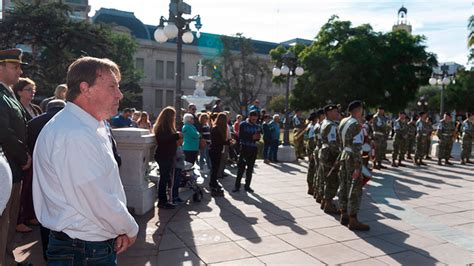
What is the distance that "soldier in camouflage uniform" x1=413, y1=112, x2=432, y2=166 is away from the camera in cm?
1495

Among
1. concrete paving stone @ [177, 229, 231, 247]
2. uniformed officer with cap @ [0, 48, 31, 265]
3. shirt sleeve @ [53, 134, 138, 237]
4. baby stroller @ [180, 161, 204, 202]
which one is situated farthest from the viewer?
baby stroller @ [180, 161, 204, 202]

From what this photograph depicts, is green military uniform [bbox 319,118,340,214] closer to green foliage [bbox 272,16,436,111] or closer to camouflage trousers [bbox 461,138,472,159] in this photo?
camouflage trousers [bbox 461,138,472,159]

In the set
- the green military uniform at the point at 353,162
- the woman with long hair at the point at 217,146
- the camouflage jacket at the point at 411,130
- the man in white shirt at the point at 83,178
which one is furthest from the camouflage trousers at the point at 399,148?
the man in white shirt at the point at 83,178

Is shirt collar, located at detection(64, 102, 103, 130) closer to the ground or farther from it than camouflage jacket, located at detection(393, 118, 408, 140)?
farther from it

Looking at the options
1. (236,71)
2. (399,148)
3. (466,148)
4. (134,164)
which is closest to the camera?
(134,164)

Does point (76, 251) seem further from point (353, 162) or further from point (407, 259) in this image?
point (353, 162)

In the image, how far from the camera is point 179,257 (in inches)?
190

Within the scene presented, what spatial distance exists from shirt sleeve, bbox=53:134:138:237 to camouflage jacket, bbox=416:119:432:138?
584 inches

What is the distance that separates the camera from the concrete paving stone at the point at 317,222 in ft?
21.0

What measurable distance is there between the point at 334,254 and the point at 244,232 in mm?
1422

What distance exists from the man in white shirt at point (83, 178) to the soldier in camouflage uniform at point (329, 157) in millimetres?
5428

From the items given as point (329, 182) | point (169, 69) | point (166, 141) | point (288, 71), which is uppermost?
point (169, 69)

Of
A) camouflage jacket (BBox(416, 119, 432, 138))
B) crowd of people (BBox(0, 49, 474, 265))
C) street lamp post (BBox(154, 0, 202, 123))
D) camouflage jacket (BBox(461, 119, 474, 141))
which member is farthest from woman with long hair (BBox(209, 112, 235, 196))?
Result: camouflage jacket (BBox(461, 119, 474, 141))

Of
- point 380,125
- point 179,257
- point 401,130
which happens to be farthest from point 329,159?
point 401,130
